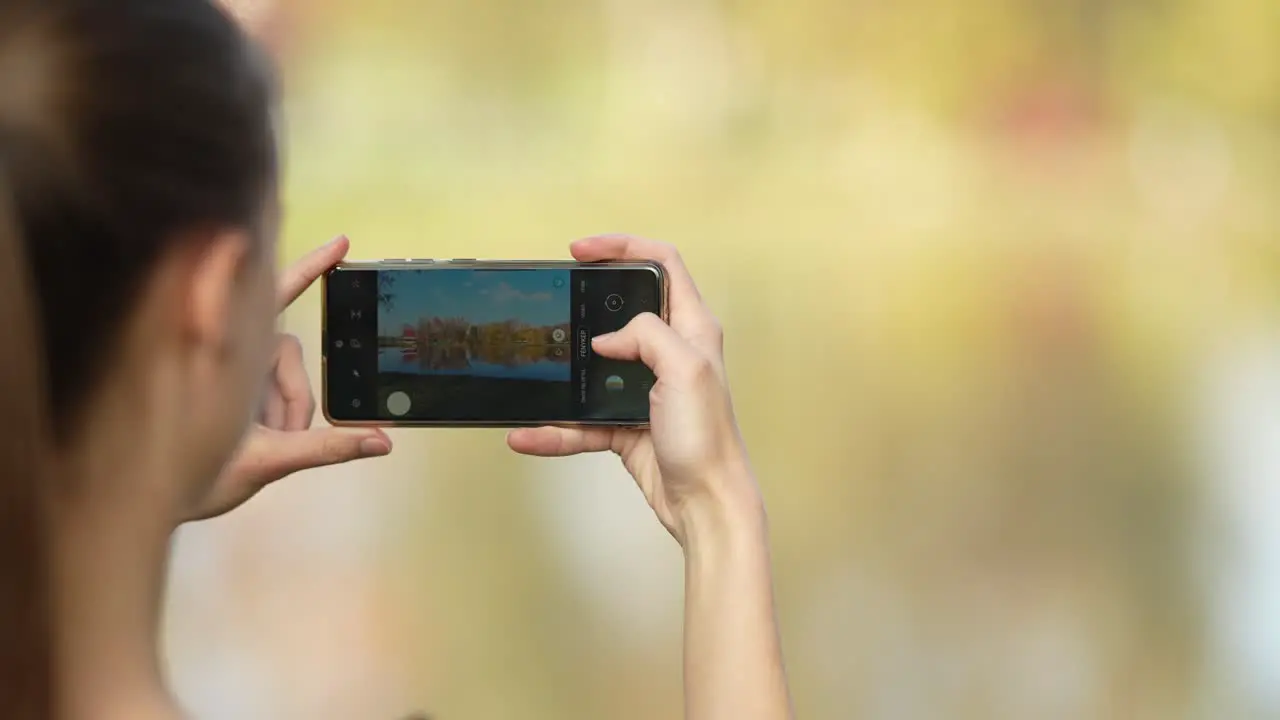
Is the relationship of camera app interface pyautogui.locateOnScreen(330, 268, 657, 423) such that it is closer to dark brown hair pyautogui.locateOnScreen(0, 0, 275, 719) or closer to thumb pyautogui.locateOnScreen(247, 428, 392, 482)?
thumb pyautogui.locateOnScreen(247, 428, 392, 482)

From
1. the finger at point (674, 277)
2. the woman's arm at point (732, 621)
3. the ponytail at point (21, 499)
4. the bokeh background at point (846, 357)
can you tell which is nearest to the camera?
the ponytail at point (21, 499)

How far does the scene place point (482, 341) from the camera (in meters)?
0.56

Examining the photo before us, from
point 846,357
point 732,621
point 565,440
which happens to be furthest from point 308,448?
point 846,357

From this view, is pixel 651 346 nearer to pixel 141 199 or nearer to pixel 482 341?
pixel 482 341

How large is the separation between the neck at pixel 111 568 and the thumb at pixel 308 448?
0.73 feet

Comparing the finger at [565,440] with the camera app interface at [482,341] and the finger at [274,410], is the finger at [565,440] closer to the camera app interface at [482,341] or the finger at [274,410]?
the camera app interface at [482,341]

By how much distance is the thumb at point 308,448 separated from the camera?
0.53 metres

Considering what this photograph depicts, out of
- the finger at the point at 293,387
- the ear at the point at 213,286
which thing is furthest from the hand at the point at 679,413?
the ear at the point at 213,286

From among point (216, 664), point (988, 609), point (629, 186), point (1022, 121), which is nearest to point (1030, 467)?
point (988, 609)

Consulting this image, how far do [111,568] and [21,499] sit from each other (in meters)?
0.06

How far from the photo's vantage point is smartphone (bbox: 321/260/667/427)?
1.83ft

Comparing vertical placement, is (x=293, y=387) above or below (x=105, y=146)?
below

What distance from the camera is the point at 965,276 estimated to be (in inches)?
31.4

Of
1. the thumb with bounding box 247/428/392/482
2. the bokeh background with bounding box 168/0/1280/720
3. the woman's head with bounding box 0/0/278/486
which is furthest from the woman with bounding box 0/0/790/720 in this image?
the bokeh background with bounding box 168/0/1280/720
